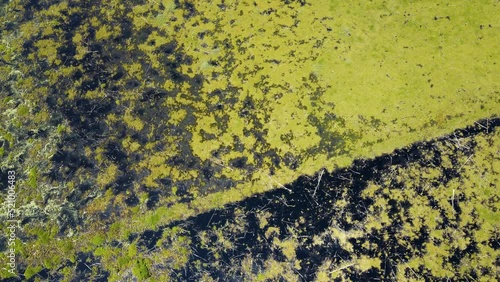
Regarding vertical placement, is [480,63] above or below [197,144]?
above

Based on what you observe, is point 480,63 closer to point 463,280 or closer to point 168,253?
point 463,280

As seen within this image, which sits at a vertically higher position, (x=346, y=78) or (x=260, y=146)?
(x=346, y=78)

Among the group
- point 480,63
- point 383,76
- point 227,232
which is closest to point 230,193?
point 227,232

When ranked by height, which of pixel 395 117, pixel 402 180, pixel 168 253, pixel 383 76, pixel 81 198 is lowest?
pixel 168 253

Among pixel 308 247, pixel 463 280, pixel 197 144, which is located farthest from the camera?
pixel 197 144

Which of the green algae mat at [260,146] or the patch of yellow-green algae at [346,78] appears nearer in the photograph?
the green algae mat at [260,146]

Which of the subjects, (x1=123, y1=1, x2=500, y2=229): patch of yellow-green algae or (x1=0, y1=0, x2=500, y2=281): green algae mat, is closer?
(x1=0, y1=0, x2=500, y2=281): green algae mat

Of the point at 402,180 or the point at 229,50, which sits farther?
the point at 229,50

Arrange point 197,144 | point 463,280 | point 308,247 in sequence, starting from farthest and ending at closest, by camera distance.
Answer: point 197,144, point 308,247, point 463,280
